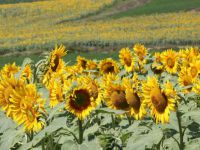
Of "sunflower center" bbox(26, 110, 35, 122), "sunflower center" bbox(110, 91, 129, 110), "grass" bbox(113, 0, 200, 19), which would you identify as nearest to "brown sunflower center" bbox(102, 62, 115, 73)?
"sunflower center" bbox(110, 91, 129, 110)

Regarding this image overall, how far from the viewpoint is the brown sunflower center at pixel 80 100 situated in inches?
126

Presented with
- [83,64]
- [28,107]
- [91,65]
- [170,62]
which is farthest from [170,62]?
[28,107]

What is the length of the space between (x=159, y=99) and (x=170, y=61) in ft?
8.31

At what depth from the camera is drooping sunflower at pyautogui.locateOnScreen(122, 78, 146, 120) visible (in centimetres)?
338

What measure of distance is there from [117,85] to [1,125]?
870 millimetres

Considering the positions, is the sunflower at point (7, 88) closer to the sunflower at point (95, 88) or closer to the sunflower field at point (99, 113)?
the sunflower field at point (99, 113)

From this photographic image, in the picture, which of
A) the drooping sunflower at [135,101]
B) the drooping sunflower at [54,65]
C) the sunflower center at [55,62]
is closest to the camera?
the drooping sunflower at [135,101]

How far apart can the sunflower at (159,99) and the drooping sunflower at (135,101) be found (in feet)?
0.34

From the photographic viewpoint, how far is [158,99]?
325cm

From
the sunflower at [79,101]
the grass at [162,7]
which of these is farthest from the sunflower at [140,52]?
the grass at [162,7]

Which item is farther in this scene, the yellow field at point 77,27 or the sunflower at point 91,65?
the yellow field at point 77,27

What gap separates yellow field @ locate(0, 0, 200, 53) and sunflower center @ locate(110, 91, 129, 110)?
28710 millimetres

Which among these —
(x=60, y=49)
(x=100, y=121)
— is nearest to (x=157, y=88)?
(x=100, y=121)

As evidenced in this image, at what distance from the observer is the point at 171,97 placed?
126 inches
